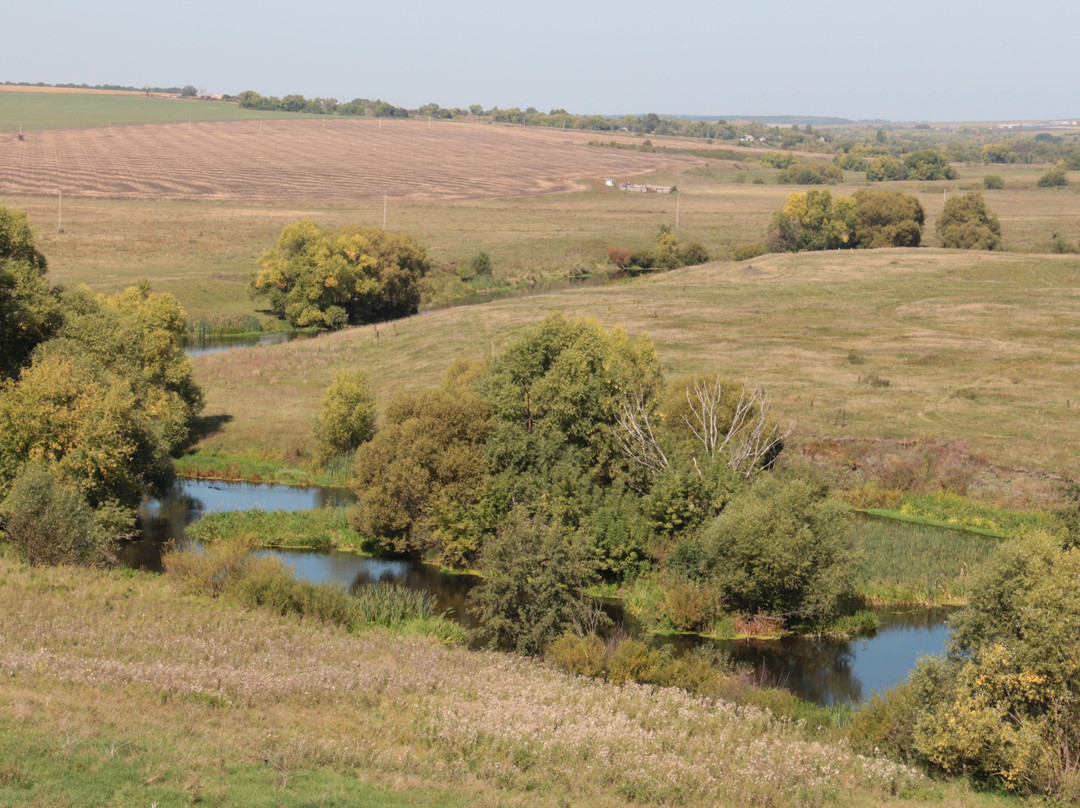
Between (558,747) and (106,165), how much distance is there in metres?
137

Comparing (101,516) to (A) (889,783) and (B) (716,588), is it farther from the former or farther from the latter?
(A) (889,783)

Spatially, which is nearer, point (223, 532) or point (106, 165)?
point (223, 532)

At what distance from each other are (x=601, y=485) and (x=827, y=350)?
28788 millimetres

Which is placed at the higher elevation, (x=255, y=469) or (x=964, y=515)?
(x=964, y=515)

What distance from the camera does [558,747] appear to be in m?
17.4

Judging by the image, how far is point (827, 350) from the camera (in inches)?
2339

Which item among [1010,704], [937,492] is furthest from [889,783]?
[937,492]

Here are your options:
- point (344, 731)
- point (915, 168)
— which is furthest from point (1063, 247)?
point (344, 731)

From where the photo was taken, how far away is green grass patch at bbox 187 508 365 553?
35844mm

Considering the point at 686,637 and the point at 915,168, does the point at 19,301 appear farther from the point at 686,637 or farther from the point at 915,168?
the point at 915,168

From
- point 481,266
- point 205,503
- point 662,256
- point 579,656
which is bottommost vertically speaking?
point 205,503

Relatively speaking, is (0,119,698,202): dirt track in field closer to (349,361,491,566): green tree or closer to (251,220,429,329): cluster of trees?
(251,220,429,329): cluster of trees

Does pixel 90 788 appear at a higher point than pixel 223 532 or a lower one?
higher

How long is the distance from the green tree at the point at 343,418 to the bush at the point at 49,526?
14.1 metres
